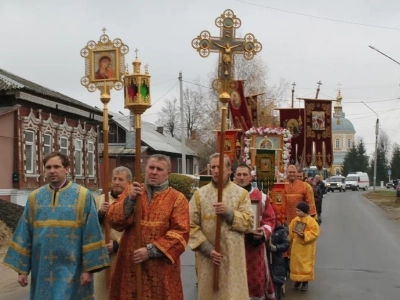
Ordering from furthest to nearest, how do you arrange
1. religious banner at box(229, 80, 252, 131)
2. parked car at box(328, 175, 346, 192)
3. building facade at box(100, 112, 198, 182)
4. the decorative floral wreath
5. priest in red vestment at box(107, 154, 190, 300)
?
parked car at box(328, 175, 346, 192)
building facade at box(100, 112, 198, 182)
religious banner at box(229, 80, 252, 131)
the decorative floral wreath
priest in red vestment at box(107, 154, 190, 300)

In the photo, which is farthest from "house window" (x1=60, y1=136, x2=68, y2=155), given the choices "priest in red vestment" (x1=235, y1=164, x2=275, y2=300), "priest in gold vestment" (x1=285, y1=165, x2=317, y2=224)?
"priest in red vestment" (x1=235, y1=164, x2=275, y2=300)

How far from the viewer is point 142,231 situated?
17.6ft

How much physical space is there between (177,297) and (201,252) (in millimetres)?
808

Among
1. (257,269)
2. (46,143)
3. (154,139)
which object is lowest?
(257,269)

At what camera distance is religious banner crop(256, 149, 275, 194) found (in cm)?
927

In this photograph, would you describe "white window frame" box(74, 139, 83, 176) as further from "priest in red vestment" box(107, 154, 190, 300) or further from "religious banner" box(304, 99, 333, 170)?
"priest in red vestment" box(107, 154, 190, 300)

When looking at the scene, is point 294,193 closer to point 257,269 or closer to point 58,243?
point 257,269

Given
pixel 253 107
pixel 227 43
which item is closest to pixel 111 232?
pixel 227 43

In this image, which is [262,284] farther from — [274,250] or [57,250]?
[57,250]

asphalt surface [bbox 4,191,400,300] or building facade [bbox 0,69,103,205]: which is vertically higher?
building facade [bbox 0,69,103,205]

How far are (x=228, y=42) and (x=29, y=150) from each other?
1889 centimetres

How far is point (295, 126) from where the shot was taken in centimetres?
1551

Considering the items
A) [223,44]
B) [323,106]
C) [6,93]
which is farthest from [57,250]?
[6,93]

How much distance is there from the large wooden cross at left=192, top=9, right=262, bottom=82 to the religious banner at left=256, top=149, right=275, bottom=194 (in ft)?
8.17
